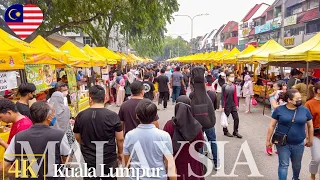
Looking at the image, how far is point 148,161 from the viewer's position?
296 cm

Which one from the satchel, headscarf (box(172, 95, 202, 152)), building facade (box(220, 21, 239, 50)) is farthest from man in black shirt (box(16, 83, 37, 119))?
building facade (box(220, 21, 239, 50))

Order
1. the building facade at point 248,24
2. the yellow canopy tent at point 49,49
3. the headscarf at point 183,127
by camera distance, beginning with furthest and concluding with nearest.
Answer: the building facade at point 248,24
the yellow canopy tent at point 49,49
the headscarf at point 183,127

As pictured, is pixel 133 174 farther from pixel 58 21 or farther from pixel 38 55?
pixel 58 21

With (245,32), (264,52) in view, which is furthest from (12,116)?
(245,32)

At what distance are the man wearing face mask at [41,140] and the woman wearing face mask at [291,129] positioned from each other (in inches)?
119

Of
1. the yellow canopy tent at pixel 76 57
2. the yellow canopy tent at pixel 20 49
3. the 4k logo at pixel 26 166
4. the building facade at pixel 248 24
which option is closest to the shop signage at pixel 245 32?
the building facade at pixel 248 24

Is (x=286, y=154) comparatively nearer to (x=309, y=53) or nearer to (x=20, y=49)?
(x=309, y=53)

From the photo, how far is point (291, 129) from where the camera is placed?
4.13 m

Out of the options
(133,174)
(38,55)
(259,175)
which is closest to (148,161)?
(133,174)

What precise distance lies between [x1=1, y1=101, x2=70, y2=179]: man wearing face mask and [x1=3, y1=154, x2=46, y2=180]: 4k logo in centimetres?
2

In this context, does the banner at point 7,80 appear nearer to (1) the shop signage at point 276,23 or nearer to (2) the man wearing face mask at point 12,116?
(2) the man wearing face mask at point 12,116

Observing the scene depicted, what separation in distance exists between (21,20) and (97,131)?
405 cm

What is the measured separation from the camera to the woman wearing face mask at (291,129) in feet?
13.5

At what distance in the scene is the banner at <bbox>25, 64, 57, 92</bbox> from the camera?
643 cm
